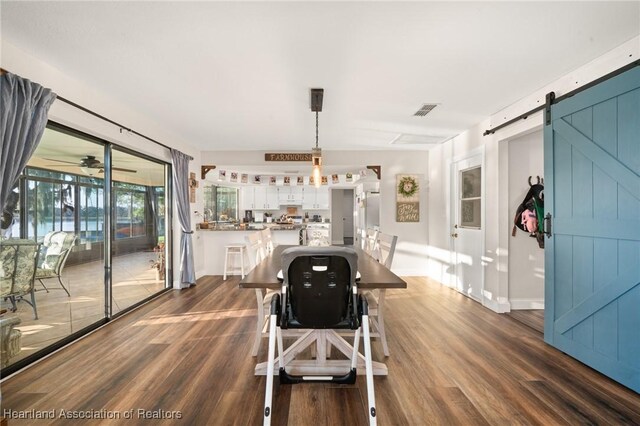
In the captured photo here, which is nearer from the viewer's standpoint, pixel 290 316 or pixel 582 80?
pixel 290 316

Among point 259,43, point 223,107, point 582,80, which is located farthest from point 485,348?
point 223,107

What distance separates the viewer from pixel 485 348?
2568mm

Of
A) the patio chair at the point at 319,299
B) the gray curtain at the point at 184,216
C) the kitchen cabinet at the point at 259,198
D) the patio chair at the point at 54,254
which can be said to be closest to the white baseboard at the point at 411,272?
the gray curtain at the point at 184,216

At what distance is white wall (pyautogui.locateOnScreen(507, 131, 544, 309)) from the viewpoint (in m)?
3.51

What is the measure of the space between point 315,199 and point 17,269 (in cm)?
761

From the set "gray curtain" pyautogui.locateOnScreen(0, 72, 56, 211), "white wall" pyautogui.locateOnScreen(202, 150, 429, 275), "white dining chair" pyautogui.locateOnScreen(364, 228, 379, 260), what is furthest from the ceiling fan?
"white dining chair" pyautogui.locateOnScreen(364, 228, 379, 260)

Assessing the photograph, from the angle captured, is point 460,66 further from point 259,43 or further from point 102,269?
point 102,269

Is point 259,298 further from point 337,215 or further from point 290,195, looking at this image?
point 337,215

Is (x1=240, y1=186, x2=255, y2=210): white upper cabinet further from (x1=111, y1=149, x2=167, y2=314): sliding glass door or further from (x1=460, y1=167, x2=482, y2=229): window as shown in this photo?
(x1=460, y1=167, x2=482, y2=229): window

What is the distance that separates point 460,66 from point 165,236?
443cm

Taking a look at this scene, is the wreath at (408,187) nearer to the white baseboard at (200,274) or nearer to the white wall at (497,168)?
the white wall at (497,168)

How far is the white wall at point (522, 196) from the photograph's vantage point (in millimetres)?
3506

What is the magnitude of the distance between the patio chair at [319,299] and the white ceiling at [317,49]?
1.45 m

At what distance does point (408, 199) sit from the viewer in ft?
17.5
